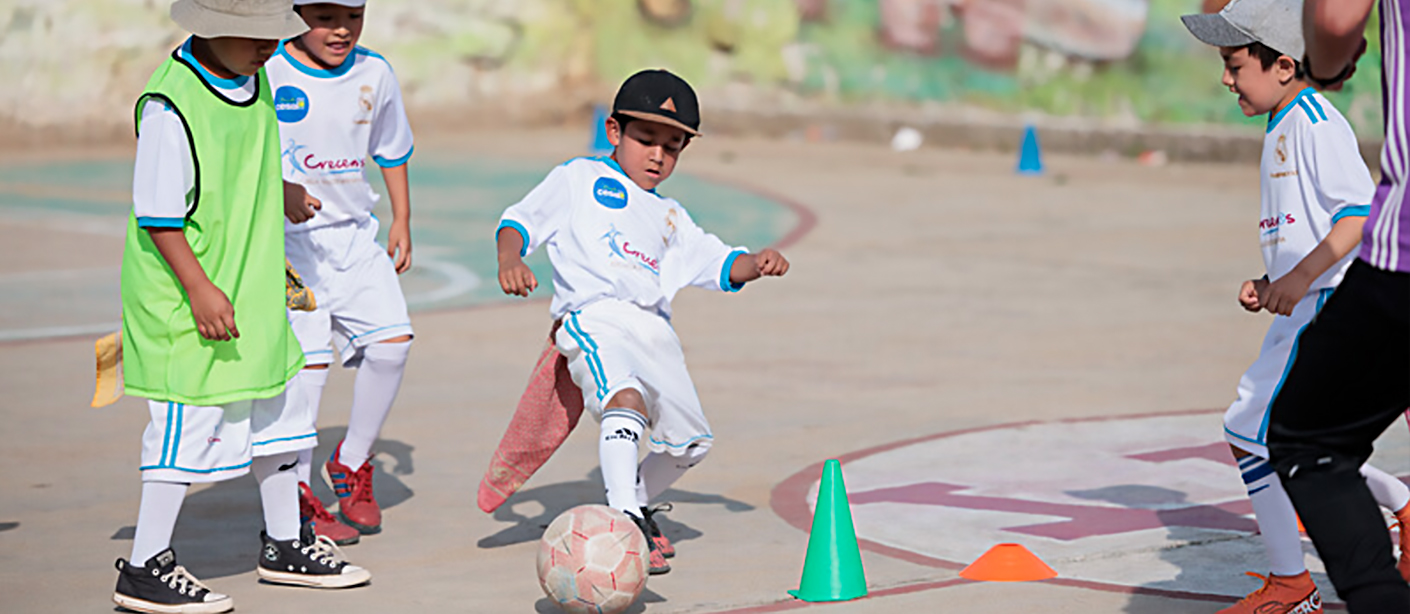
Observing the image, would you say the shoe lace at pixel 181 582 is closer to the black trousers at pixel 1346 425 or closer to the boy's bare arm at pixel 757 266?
the boy's bare arm at pixel 757 266

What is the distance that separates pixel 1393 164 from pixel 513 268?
2.69 metres

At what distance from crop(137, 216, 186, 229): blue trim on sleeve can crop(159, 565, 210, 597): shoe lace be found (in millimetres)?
1027

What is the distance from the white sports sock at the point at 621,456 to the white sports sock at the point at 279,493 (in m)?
0.97

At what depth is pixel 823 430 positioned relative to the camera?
8484 mm

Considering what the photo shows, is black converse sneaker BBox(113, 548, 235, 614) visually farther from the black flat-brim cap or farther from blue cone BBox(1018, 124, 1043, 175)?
blue cone BBox(1018, 124, 1043, 175)

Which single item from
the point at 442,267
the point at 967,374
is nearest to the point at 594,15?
the point at 442,267

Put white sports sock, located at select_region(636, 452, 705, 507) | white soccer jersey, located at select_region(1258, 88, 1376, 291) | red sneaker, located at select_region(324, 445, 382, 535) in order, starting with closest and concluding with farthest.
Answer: white soccer jersey, located at select_region(1258, 88, 1376, 291) → white sports sock, located at select_region(636, 452, 705, 507) → red sneaker, located at select_region(324, 445, 382, 535)

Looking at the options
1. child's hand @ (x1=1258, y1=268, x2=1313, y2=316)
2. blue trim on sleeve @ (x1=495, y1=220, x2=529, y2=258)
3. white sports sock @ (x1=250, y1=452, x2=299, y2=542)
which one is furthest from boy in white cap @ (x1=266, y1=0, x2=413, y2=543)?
child's hand @ (x1=1258, y1=268, x2=1313, y2=316)

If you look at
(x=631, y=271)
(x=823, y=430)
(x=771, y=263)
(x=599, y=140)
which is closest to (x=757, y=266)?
(x=771, y=263)

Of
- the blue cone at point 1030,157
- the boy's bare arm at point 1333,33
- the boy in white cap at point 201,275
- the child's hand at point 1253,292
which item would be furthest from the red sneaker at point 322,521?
the blue cone at point 1030,157

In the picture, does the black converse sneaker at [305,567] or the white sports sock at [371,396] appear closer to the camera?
the black converse sneaker at [305,567]

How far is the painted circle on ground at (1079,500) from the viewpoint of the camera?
20.3 ft

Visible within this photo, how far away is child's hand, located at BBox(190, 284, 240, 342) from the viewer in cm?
552

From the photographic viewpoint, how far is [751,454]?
803cm
